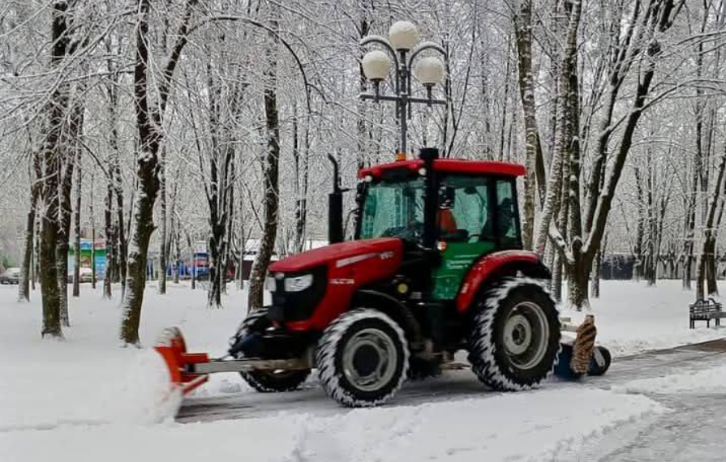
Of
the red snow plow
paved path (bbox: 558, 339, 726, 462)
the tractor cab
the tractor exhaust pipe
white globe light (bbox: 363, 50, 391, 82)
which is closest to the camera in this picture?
paved path (bbox: 558, 339, 726, 462)

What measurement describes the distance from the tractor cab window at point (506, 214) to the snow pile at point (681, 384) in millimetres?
2036

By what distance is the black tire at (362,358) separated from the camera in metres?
7.77

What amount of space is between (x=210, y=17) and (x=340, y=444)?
7667 millimetres

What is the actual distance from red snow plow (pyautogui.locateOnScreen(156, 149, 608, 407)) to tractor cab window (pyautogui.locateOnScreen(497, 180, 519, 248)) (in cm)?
1

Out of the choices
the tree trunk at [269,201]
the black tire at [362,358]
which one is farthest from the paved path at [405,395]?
the tree trunk at [269,201]

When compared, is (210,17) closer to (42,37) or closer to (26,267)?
(42,37)

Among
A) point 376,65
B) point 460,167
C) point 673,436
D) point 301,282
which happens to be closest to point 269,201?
point 376,65

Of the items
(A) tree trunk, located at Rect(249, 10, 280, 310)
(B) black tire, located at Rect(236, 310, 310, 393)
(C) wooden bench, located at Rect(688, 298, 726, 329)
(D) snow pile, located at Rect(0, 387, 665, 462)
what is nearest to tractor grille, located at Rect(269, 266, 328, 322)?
(B) black tire, located at Rect(236, 310, 310, 393)

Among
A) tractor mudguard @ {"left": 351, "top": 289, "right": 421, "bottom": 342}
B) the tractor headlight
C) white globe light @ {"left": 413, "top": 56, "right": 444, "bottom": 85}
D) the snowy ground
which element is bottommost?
the snowy ground

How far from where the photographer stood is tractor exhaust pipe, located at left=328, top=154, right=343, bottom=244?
8883 mm

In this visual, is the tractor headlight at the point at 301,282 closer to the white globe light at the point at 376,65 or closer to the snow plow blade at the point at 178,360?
the snow plow blade at the point at 178,360

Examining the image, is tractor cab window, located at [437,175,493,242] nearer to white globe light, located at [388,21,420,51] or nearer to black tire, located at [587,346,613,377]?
black tire, located at [587,346,613,377]

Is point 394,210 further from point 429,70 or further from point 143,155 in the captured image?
point 143,155

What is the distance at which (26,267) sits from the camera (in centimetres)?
2897
